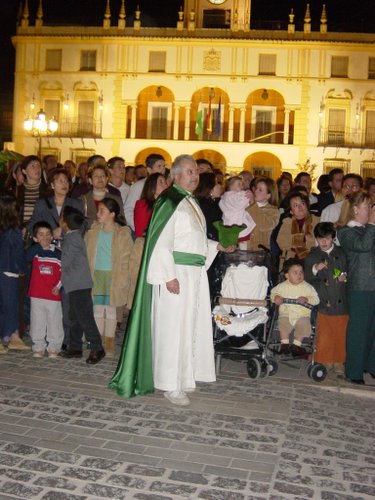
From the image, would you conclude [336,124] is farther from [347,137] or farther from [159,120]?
[159,120]

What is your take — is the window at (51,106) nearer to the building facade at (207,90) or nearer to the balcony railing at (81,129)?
the building facade at (207,90)

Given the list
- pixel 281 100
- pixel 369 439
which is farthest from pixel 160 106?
pixel 369 439

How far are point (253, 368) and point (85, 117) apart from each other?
1354 inches

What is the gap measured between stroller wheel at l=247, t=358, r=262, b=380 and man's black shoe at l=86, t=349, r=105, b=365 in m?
1.61

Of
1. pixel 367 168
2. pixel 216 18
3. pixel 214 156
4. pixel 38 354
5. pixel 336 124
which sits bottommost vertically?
pixel 38 354

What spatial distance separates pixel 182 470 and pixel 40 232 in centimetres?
384

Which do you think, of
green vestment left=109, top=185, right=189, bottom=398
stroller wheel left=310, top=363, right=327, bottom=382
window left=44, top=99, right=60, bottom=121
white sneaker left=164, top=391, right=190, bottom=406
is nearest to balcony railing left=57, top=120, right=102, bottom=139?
window left=44, top=99, right=60, bottom=121

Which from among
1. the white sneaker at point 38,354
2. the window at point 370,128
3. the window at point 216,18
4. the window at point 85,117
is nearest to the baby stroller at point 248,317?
the white sneaker at point 38,354

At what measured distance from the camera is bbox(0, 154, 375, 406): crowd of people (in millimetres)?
6043

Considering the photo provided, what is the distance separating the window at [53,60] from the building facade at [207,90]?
0.06m

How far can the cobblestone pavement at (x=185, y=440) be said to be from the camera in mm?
4152

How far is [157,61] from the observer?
37.9 meters

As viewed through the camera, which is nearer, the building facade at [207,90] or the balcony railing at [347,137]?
the building facade at [207,90]

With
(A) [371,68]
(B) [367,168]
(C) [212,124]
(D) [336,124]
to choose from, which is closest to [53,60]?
(C) [212,124]
